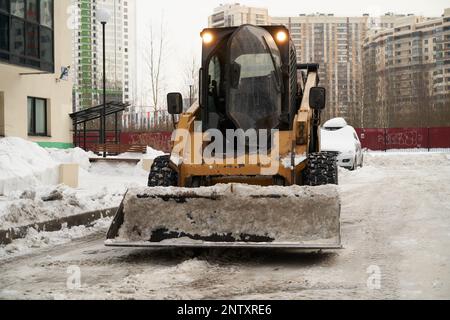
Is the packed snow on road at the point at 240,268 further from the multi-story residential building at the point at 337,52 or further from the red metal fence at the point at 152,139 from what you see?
the multi-story residential building at the point at 337,52

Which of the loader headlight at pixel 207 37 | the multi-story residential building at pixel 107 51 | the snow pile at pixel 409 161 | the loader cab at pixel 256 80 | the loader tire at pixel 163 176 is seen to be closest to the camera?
the loader tire at pixel 163 176

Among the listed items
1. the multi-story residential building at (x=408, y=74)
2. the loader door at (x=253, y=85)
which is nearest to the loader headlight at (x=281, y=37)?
the loader door at (x=253, y=85)

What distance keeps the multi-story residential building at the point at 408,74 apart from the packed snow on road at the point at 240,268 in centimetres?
2399

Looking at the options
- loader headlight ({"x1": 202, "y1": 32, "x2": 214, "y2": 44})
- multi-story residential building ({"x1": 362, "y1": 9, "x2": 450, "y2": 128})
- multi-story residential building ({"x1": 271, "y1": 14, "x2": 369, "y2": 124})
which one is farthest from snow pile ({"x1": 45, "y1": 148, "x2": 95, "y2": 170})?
multi-story residential building ({"x1": 271, "y1": 14, "x2": 369, "y2": 124})

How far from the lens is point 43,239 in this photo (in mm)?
7758

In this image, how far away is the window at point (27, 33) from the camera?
18.3m

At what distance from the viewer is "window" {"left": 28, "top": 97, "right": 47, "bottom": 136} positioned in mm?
21922

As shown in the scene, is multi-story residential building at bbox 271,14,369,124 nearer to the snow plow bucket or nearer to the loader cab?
the loader cab

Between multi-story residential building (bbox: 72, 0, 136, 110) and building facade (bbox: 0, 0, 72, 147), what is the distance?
5.06 meters

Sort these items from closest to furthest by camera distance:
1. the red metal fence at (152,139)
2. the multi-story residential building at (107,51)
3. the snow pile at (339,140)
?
the snow pile at (339,140) → the red metal fence at (152,139) → the multi-story residential building at (107,51)

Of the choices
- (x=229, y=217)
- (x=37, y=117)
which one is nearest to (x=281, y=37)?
(x=229, y=217)

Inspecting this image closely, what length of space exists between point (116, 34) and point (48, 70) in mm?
19536

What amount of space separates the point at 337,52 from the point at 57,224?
54.4 m

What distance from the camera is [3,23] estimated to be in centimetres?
1814
